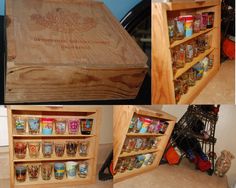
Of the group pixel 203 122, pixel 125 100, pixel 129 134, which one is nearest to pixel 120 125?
pixel 129 134

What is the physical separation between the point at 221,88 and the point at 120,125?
51 cm

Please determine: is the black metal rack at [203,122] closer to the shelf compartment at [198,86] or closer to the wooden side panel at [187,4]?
the shelf compartment at [198,86]

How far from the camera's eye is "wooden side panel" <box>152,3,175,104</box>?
44.5 inches

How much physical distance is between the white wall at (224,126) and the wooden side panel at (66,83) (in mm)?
401

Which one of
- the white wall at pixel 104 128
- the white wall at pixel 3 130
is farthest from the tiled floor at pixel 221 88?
the white wall at pixel 3 130

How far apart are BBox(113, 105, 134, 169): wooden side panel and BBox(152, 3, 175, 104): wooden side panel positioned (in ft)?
0.42

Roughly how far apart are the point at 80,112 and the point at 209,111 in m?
0.59

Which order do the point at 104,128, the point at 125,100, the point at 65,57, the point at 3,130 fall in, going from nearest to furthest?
the point at 65,57, the point at 125,100, the point at 3,130, the point at 104,128

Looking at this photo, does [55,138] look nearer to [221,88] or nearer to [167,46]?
[167,46]

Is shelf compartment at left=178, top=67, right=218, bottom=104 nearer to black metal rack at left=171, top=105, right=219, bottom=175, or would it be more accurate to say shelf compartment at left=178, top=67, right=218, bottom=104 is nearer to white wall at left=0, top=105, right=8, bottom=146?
black metal rack at left=171, top=105, right=219, bottom=175

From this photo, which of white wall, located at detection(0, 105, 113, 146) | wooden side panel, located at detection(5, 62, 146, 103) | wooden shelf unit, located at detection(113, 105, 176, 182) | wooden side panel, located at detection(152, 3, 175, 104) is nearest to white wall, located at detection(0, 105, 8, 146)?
white wall, located at detection(0, 105, 113, 146)

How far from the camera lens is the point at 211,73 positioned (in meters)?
1.41

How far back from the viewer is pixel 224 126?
1349 mm

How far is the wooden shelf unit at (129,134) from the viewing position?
1239 mm
